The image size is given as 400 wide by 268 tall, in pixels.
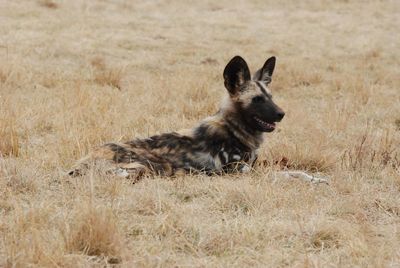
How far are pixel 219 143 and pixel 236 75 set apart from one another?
2.42 feet

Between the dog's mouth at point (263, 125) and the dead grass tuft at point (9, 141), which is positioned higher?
the dog's mouth at point (263, 125)

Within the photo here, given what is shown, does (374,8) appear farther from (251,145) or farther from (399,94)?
(251,145)

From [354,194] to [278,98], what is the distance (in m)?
5.32

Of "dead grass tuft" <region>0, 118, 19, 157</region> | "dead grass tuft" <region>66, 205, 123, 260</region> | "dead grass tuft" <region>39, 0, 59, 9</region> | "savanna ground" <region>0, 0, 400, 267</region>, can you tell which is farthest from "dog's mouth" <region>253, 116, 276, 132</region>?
"dead grass tuft" <region>39, 0, 59, 9</region>

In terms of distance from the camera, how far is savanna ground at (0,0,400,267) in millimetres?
3684

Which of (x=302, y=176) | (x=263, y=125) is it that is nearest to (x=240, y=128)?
(x=263, y=125)

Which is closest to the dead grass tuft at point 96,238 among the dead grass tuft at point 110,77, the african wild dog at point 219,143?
the african wild dog at point 219,143

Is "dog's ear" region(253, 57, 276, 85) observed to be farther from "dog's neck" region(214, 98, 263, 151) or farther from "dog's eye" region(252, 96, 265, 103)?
"dog's neck" region(214, 98, 263, 151)

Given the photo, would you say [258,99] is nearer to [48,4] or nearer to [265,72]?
[265,72]

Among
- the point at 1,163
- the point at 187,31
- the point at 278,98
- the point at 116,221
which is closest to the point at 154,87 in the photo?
the point at 278,98

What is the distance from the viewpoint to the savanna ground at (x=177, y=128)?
368cm

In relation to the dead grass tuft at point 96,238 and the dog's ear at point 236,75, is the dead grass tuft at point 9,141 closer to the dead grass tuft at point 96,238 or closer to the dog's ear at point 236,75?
the dog's ear at point 236,75

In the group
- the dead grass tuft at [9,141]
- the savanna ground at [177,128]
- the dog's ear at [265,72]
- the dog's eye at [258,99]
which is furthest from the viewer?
the dog's ear at [265,72]

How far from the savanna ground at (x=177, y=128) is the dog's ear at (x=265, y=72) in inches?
28.5
